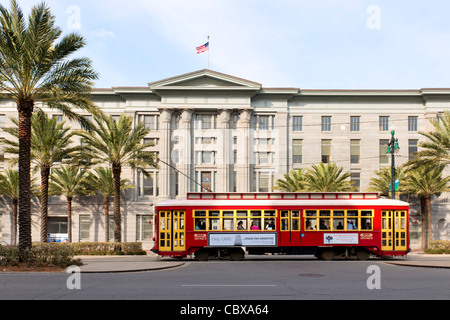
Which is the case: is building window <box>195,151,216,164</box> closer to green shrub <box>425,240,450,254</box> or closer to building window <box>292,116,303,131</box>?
building window <box>292,116,303,131</box>

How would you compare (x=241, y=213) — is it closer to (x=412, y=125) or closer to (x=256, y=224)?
(x=256, y=224)

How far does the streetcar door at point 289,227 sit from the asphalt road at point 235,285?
586cm

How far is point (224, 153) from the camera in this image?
57.0m

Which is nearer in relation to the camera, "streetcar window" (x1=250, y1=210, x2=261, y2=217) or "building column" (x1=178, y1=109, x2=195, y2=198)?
"streetcar window" (x1=250, y1=210, x2=261, y2=217)

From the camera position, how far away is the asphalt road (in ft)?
42.9

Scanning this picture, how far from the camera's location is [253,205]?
2680 centimetres

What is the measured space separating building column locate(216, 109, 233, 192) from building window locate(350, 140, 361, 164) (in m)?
14.2

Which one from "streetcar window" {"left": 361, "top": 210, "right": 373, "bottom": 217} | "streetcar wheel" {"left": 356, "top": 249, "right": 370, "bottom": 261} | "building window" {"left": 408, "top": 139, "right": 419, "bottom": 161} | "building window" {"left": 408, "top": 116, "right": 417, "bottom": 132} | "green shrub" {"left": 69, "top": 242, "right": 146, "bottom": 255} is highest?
"building window" {"left": 408, "top": 116, "right": 417, "bottom": 132}

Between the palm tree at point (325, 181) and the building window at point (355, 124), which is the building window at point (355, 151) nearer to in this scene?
the building window at point (355, 124)

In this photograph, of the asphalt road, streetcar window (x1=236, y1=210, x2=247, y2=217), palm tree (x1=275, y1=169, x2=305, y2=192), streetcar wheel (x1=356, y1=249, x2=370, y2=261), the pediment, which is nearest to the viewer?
the asphalt road

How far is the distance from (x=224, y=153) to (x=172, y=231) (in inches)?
1204

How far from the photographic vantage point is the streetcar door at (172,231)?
2683cm

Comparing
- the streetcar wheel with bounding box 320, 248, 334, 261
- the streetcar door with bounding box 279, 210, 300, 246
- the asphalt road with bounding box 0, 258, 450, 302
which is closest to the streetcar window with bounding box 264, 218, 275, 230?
the streetcar door with bounding box 279, 210, 300, 246
